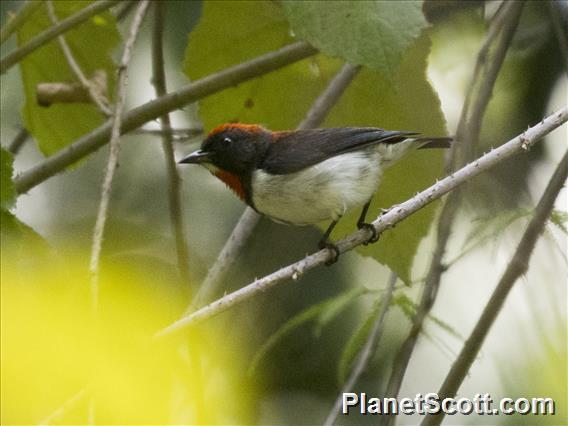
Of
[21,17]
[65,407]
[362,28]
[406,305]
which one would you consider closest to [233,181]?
[406,305]

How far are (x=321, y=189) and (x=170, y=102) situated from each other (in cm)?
51

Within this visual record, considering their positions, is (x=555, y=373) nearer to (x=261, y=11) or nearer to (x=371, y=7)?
(x=371, y=7)

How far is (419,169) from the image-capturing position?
288 cm

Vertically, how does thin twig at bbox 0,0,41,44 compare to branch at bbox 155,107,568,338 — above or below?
above

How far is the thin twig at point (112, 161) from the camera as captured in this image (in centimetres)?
210

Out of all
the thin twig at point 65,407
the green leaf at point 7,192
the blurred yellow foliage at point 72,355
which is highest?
the green leaf at point 7,192

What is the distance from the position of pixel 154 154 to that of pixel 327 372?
1389mm

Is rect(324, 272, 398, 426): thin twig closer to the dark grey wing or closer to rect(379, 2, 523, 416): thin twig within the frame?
rect(379, 2, 523, 416): thin twig

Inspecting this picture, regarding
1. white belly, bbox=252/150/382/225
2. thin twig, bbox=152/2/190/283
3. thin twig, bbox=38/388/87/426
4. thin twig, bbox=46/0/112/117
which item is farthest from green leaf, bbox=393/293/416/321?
thin twig, bbox=38/388/87/426

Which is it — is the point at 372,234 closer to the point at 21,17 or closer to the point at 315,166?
the point at 315,166

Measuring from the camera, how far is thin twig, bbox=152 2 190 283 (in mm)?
2967

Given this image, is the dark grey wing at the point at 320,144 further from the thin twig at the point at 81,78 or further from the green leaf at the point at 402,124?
the thin twig at the point at 81,78

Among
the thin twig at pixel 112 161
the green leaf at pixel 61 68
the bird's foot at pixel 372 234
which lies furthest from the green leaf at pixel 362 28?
the green leaf at pixel 61 68

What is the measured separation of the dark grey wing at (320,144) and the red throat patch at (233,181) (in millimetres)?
120
